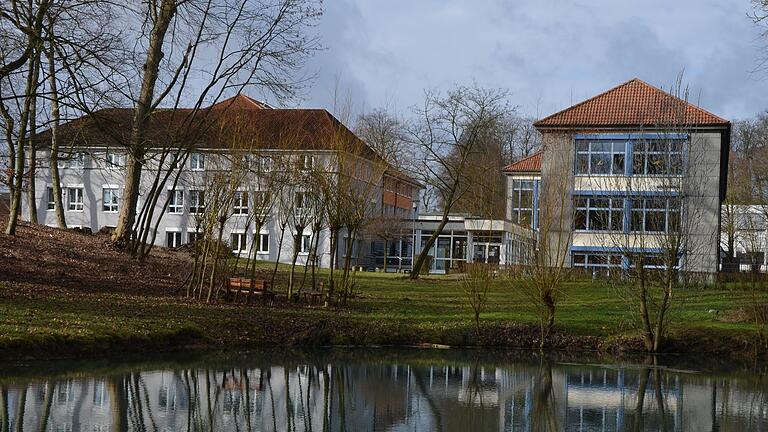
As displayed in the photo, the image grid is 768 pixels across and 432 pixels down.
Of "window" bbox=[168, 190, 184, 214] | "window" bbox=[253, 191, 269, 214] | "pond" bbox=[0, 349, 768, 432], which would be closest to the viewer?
"pond" bbox=[0, 349, 768, 432]

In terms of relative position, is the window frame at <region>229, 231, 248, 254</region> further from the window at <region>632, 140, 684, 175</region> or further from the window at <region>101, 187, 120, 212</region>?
the window at <region>101, 187, 120, 212</region>

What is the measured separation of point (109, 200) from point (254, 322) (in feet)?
133

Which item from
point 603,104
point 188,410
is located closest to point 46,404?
point 188,410

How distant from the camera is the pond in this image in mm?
12078

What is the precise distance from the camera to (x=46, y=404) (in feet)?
40.2

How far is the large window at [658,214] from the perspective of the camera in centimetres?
2106

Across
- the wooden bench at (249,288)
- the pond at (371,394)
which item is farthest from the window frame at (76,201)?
the pond at (371,394)

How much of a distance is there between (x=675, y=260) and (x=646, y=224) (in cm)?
98

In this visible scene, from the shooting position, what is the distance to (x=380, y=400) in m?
14.2

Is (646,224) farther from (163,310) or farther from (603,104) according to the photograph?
(603,104)

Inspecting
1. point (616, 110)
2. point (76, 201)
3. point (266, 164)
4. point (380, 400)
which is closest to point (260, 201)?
point (266, 164)

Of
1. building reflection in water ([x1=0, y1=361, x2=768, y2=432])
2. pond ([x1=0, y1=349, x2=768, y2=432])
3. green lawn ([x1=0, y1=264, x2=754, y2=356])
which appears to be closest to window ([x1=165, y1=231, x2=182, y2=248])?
green lawn ([x1=0, y1=264, x2=754, y2=356])

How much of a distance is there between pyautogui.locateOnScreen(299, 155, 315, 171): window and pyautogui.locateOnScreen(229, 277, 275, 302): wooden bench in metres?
3.34

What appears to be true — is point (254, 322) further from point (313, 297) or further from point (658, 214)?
point (658, 214)
